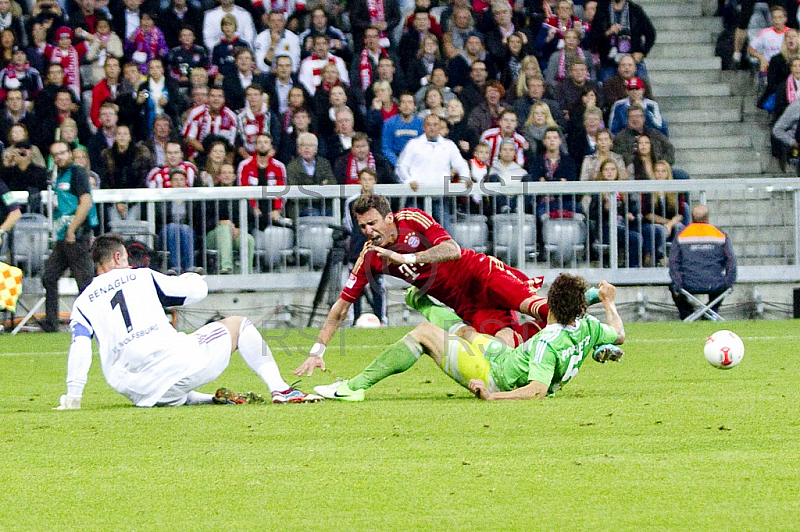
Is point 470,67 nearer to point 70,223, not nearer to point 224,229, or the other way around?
point 224,229

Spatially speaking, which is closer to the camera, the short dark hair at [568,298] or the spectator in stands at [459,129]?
the short dark hair at [568,298]

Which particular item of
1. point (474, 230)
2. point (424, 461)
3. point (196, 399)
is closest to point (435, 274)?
point (196, 399)

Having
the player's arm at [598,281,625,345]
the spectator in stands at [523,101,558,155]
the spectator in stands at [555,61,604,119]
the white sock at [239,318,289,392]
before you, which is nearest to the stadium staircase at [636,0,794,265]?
the spectator in stands at [555,61,604,119]

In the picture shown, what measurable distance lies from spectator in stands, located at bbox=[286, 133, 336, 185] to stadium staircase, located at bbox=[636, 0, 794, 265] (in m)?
6.07

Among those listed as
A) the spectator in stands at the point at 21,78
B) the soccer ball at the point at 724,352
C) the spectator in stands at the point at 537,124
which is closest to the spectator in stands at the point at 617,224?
the spectator in stands at the point at 537,124

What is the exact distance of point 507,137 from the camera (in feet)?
57.1

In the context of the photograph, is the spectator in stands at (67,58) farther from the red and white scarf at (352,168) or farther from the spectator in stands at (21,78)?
the red and white scarf at (352,168)

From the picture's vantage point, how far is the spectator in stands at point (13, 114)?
17.3m

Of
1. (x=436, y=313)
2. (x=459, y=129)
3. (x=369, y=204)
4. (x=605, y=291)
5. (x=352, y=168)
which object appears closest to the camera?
(x=605, y=291)

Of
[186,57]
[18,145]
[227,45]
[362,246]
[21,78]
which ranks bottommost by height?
[362,246]

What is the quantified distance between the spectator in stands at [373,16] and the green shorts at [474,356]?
35.4 feet

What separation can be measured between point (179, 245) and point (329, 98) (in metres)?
2.92

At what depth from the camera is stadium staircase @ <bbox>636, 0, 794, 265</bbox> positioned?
20.1 metres

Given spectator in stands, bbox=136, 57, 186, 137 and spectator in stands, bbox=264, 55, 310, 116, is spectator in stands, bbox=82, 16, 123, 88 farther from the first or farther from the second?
spectator in stands, bbox=264, 55, 310, 116
